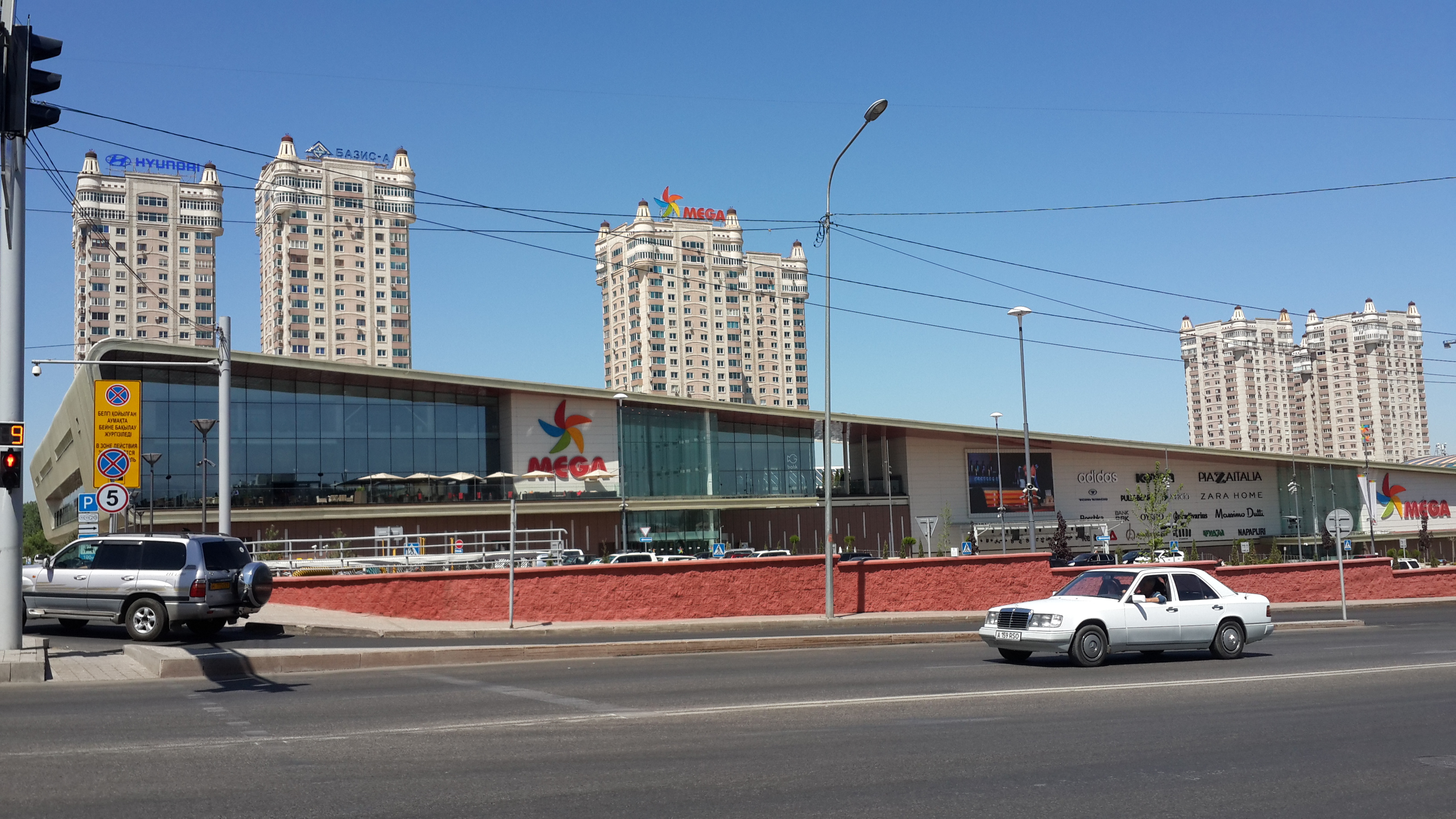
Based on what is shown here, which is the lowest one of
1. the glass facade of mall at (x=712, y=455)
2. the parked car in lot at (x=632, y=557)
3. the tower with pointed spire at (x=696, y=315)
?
the parked car in lot at (x=632, y=557)

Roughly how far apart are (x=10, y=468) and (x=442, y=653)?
20.7 ft

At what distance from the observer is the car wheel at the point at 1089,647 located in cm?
1633

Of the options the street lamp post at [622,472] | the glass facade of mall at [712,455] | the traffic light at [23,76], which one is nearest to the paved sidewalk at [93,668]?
the traffic light at [23,76]

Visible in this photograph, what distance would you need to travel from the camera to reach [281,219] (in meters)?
138

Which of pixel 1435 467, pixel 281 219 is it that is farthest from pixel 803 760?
pixel 281 219

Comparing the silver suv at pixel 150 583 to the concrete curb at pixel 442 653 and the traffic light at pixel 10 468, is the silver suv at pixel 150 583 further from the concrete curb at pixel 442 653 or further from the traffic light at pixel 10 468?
the traffic light at pixel 10 468

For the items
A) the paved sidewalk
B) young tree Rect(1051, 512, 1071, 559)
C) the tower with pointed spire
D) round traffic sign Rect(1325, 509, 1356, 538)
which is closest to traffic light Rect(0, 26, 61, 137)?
the paved sidewalk

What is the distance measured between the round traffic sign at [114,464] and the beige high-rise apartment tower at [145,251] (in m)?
126

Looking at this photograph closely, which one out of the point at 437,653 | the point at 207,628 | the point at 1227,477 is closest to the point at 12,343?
the point at 437,653

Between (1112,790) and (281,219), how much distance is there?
473 ft

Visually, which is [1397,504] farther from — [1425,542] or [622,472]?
[622,472]

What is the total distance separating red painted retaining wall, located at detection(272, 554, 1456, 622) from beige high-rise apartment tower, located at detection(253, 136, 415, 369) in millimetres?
119506

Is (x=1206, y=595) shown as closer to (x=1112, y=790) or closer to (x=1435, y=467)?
(x=1112, y=790)

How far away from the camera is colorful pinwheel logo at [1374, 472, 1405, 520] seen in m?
81.4
